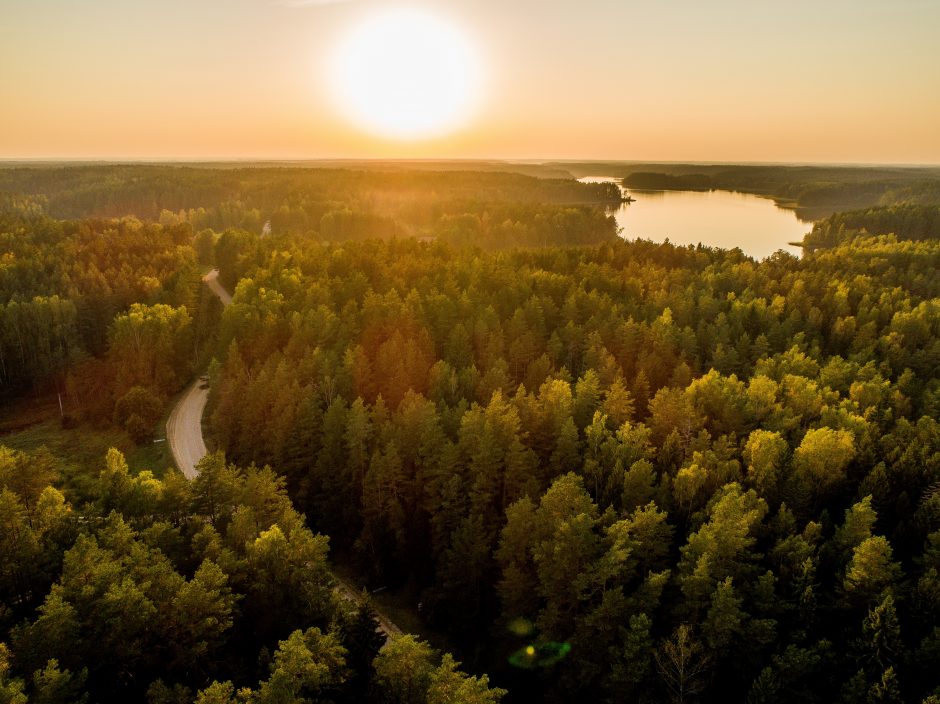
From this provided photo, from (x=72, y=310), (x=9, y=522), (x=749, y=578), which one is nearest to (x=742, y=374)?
(x=749, y=578)

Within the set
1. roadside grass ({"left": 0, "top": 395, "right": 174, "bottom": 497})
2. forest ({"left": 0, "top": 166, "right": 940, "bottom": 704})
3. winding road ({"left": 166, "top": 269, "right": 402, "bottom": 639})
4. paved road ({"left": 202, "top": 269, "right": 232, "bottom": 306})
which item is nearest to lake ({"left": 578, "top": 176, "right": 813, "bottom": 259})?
forest ({"left": 0, "top": 166, "right": 940, "bottom": 704})

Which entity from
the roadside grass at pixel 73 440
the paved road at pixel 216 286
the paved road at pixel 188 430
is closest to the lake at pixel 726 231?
the paved road at pixel 216 286

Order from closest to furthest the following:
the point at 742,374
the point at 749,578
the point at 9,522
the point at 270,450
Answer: the point at 9,522 < the point at 749,578 < the point at 270,450 < the point at 742,374

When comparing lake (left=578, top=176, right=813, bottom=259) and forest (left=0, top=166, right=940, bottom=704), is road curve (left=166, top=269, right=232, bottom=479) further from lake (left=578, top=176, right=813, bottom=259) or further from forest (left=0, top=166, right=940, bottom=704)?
lake (left=578, top=176, right=813, bottom=259)

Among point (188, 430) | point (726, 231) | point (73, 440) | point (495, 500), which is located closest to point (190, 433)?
point (188, 430)

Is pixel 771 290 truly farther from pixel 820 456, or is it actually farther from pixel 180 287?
pixel 180 287
